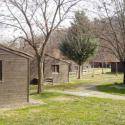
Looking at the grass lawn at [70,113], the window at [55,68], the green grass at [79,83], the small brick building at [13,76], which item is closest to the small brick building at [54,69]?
the window at [55,68]

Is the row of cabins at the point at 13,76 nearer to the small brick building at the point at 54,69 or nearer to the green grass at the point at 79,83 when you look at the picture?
the green grass at the point at 79,83

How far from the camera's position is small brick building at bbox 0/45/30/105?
22828 mm

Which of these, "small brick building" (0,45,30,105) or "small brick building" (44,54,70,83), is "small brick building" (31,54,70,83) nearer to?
"small brick building" (44,54,70,83)

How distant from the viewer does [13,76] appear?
2330 cm

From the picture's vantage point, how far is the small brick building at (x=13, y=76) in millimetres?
22828

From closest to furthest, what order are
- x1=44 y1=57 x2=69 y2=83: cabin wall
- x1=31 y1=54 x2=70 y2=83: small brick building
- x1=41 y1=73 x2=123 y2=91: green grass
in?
x1=41 y1=73 x2=123 y2=91: green grass
x1=31 y1=54 x2=70 y2=83: small brick building
x1=44 y1=57 x2=69 y2=83: cabin wall

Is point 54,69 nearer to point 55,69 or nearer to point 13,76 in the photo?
point 55,69

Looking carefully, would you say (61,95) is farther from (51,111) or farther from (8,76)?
(51,111)

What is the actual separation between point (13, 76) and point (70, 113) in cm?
576

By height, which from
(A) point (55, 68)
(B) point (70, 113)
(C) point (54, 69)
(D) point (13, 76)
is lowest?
(B) point (70, 113)

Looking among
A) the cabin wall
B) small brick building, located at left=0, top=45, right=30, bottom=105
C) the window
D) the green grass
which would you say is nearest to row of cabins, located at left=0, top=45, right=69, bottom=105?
small brick building, located at left=0, top=45, right=30, bottom=105

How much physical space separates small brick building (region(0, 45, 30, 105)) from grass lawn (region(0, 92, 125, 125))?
6.19ft

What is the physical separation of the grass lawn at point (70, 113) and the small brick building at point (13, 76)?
1.89 meters

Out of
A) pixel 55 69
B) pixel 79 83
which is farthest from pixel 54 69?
pixel 79 83
